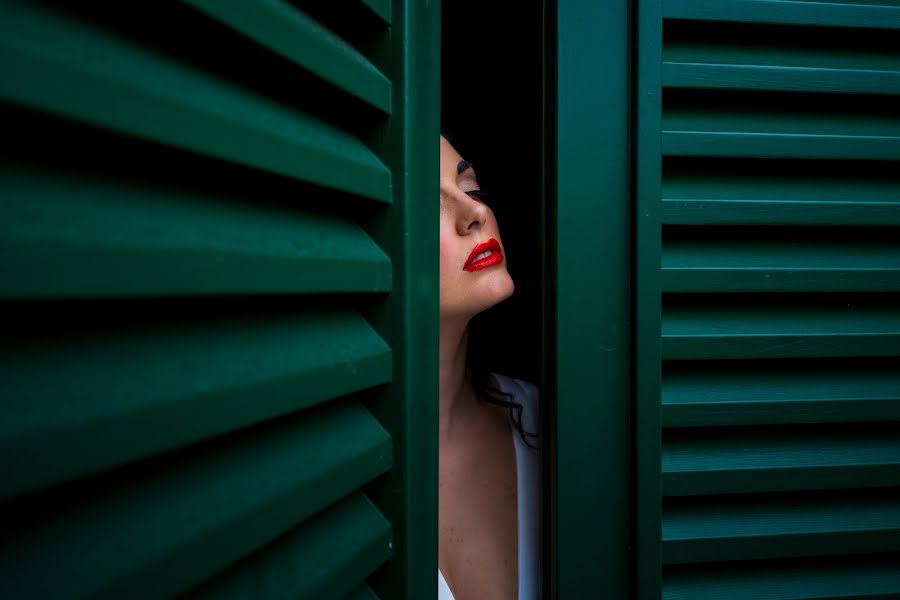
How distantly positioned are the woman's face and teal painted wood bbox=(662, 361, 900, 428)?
1.40ft

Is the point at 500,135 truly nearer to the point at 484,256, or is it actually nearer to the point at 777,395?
the point at 484,256

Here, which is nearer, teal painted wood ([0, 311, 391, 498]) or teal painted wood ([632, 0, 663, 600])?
teal painted wood ([0, 311, 391, 498])

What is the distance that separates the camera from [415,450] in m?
0.73

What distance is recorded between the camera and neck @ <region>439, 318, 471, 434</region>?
54.6 inches

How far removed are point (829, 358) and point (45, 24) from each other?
3.94ft

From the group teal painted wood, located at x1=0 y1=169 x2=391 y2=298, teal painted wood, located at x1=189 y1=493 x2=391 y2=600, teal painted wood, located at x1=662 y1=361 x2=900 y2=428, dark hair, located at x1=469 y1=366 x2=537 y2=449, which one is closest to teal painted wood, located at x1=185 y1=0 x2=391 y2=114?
teal painted wood, located at x1=0 y1=169 x2=391 y2=298

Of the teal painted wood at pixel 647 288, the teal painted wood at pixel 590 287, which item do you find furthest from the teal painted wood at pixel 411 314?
the teal painted wood at pixel 647 288

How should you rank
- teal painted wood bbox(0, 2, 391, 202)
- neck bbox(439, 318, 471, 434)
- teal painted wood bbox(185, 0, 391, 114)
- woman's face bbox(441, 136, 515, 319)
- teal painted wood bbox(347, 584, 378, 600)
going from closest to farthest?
teal painted wood bbox(0, 2, 391, 202) < teal painted wood bbox(185, 0, 391, 114) < teal painted wood bbox(347, 584, 378, 600) < woman's face bbox(441, 136, 515, 319) < neck bbox(439, 318, 471, 434)

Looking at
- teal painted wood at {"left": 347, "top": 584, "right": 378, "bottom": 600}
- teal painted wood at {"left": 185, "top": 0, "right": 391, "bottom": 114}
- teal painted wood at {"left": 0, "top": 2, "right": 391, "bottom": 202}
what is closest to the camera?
teal painted wood at {"left": 0, "top": 2, "right": 391, "bottom": 202}

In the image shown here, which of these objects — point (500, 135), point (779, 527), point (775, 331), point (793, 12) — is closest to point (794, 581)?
point (779, 527)

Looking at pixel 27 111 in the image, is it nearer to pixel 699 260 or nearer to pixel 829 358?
pixel 699 260

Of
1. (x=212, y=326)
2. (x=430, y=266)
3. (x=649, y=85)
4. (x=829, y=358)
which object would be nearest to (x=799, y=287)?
(x=829, y=358)

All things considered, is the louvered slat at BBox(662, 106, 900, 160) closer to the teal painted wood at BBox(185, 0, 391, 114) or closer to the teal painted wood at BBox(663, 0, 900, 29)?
the teal painted wood at BBox(663, 0, 900, 29)

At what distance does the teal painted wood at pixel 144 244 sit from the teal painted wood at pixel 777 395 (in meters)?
0.71
